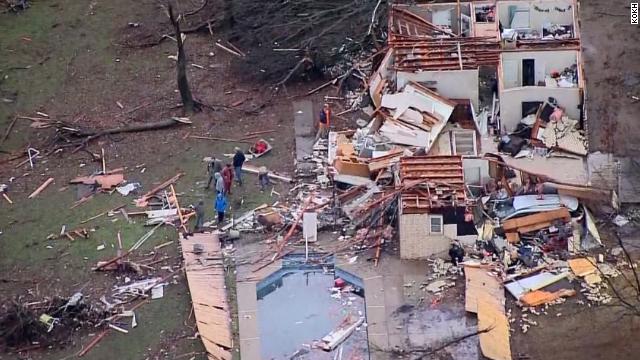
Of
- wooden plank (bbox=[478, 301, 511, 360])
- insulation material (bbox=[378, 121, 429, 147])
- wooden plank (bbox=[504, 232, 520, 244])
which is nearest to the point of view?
wooden plank (bbox=[478, 301, 511, 360])

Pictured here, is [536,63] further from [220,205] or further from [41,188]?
[41,188]

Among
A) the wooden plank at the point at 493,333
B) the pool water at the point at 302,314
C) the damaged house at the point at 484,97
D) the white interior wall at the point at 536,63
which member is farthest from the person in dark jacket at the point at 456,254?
the white interior wall at the point at 536,63

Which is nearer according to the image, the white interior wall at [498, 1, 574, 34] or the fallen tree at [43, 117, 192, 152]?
the fallen tree at [43, 117, 192, 152]

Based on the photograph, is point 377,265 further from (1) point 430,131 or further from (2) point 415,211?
(1) point 430,131

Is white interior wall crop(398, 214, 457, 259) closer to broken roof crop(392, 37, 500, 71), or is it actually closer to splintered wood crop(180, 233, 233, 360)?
splintered wood crop(180, 233, 233, 360)

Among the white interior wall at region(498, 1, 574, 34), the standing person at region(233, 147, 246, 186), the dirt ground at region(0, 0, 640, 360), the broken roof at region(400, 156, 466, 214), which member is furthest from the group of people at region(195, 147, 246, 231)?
the white interior wall at region(498, 1, 574, 34)

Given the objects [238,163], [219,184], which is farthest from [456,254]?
[238,163]
